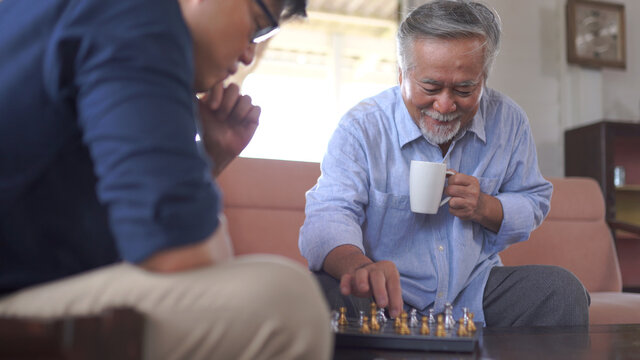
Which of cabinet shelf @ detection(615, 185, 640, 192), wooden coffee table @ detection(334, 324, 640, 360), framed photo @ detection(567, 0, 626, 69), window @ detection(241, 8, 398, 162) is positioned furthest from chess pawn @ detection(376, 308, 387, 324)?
window @ detection(241, 8, 398, 162)

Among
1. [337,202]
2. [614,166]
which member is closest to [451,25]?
[337,202]

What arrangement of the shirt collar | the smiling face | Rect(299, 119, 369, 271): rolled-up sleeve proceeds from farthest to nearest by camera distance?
the shirt collar < Rect(299, 119, 369, 271): rolled-up sleeve < the smiling face

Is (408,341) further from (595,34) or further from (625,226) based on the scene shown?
(595,34)

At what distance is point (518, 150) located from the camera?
1.50 metres

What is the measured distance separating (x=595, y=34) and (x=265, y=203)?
A: 2.48m

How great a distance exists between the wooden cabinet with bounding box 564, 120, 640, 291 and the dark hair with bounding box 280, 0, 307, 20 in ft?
8.44

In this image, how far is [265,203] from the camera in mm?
2055

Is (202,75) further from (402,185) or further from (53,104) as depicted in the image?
(402,185)

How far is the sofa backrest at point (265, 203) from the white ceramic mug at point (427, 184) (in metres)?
0.83

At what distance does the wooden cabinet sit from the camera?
9.73 ft

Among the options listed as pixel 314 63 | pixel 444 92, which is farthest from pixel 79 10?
pixel 314 63

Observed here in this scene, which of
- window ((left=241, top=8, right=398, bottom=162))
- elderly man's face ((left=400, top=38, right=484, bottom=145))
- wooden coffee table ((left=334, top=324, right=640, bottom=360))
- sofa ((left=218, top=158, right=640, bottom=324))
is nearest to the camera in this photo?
wooden coffee table ((left=334, top=324, right=640, bottom=360))

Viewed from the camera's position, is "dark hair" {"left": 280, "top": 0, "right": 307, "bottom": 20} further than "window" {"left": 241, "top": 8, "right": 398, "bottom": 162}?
No

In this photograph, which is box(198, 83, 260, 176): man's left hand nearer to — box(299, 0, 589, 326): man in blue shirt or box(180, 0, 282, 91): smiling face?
box(180, 0, 282, 91): smiling face
